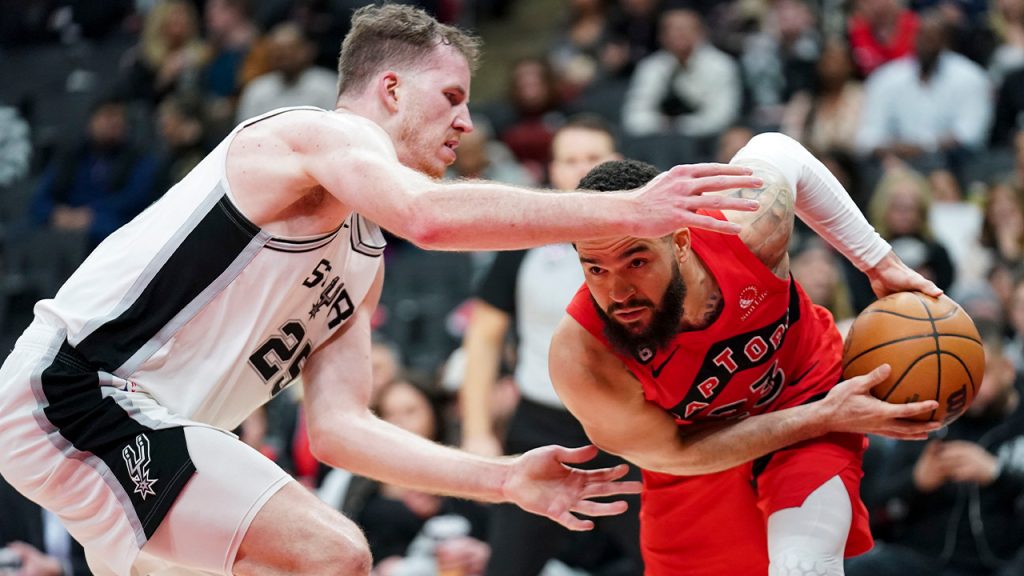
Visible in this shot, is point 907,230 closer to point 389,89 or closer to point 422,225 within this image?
point 389,89

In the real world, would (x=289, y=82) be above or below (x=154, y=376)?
below

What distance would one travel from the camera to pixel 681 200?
3127mm

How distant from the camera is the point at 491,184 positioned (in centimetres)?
335

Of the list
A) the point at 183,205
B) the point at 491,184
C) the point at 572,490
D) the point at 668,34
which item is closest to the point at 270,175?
the point at 183,205

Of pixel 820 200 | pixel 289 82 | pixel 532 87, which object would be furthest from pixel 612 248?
pixel 289 82

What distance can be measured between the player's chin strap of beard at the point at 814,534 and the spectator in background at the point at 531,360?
139cm

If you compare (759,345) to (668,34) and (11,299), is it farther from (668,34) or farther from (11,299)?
(11,299)

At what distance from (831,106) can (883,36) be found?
3.13 ft

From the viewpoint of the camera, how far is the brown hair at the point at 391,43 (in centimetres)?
403

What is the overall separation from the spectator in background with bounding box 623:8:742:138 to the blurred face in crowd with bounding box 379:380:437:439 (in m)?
4.29

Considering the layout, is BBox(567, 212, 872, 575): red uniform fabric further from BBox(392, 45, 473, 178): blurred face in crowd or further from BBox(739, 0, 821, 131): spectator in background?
BBox(739, 0, 821, 131): spectator in background

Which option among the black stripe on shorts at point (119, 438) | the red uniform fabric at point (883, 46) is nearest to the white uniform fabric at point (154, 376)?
the black stripe on shorts at point (119, 438)

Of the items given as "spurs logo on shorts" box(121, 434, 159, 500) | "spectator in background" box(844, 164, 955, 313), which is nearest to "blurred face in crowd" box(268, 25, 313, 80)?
"spectator in background" box(844, 164, 955, 313)

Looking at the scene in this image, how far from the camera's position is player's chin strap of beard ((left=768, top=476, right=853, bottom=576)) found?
4102mm
